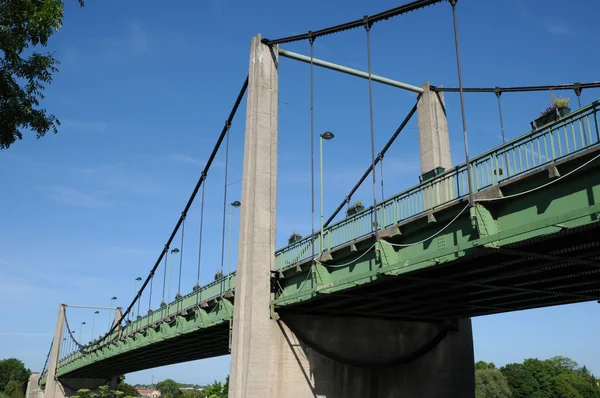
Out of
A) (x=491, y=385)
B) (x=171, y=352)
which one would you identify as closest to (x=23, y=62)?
(x=171, y=352)

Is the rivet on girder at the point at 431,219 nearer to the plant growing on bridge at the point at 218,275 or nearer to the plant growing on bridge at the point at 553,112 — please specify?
the plant growing on bridge at the point at 553,112

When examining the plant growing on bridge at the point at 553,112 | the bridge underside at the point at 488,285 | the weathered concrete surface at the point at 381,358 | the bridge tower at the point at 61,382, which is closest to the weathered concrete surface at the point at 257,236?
the weathered concrete surface at the point at 381,358

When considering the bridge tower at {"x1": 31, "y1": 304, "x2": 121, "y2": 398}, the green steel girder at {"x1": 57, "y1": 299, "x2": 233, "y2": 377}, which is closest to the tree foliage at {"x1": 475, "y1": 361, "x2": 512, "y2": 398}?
the bridge tower at {"x1": 31, "y1": 304, "x2": 121, "y2": 398}

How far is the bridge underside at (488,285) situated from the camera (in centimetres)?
1459

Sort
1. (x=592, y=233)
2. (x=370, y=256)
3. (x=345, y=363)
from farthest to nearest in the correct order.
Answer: (x=345, y=363), (x=370, y=256), (x=592, y=233)

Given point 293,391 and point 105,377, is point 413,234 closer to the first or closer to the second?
point 293,391

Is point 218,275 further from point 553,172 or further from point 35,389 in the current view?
point 35,389

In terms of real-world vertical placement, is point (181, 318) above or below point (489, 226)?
above

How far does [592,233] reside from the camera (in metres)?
13.7

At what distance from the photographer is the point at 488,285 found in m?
19.0

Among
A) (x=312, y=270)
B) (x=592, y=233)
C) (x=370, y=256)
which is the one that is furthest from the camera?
(x=312, y=270)

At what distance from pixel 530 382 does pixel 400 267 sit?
12690 centimetres

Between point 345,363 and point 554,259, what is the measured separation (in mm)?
11897

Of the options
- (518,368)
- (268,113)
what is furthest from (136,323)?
(518,368)
